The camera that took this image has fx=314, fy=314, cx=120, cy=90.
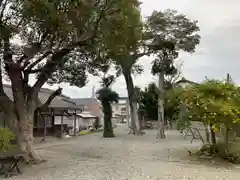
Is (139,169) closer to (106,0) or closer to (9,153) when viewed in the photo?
(9,153)

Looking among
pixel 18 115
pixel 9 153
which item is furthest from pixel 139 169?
pixel 18 115

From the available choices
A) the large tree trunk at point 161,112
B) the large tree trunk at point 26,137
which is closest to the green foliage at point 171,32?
the large tree trunk at point 161,112

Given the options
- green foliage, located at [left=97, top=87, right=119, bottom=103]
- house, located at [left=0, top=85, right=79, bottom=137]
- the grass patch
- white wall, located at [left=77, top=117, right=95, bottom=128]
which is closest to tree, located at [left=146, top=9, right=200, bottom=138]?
green foliage, located at [left=97, top=87, right=119, bottom=103]

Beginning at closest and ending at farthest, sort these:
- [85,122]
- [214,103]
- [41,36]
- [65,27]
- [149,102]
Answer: [65,27] → [41,36] → [214,103] → [149,102] → [85,122]

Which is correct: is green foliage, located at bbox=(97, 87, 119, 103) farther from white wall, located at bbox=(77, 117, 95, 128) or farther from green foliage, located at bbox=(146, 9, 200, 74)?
white wall, located at bbox=(77, 117, 95, 128)

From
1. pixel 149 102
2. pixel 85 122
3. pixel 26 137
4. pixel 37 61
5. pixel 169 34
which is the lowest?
pixel 26 137

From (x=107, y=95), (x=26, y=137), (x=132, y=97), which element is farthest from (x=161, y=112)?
(x=26, y=137)

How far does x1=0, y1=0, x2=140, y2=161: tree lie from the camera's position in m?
8.88

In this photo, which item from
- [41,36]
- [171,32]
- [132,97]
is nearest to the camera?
[41,36]

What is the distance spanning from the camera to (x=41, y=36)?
1038 centimetres

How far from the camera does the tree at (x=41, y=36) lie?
29.1 feet

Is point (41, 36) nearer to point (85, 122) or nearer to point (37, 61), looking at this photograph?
point (37, 61)

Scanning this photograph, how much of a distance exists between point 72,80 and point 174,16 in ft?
40.9

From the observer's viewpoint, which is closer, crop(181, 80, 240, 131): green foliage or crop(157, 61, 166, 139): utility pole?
crop(181, 80, 240, 131): green foliage
